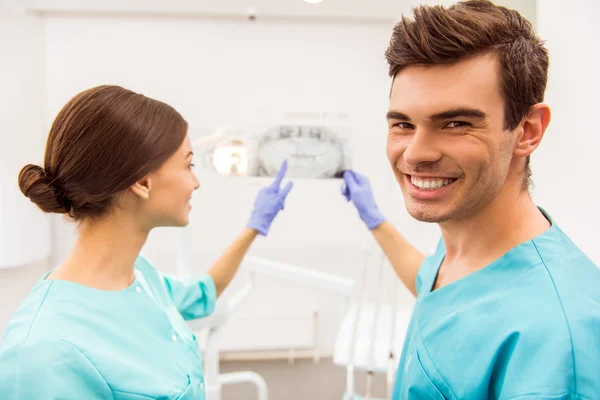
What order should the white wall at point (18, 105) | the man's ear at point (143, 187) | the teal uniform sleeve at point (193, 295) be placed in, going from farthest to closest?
the white wall at point (18, 105) → the teal uniform sleeve at point (193, 295) → the man's ear at point (143, 187)


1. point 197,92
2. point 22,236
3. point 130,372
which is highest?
point 197,92

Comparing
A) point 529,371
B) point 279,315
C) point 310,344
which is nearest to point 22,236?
point 279,315

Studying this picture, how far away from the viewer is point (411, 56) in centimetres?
82

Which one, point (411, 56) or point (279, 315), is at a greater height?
point (411, 56)

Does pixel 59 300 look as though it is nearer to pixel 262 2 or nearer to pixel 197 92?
pixel 197 92

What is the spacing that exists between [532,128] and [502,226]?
189mm

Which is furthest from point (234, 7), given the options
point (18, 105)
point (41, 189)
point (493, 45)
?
point (493, 45)

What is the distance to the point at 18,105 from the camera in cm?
212

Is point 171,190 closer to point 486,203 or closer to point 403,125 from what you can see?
point 403,125

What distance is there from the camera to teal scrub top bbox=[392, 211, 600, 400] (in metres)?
0.65

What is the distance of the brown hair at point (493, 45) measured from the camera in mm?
766

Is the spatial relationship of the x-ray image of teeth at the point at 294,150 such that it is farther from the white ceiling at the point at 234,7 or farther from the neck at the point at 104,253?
the neck at the point at 104,253

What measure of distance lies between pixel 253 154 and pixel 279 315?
860 mm

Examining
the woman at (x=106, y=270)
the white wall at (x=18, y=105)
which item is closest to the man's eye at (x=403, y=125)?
the woman at (x=106, y=270)
